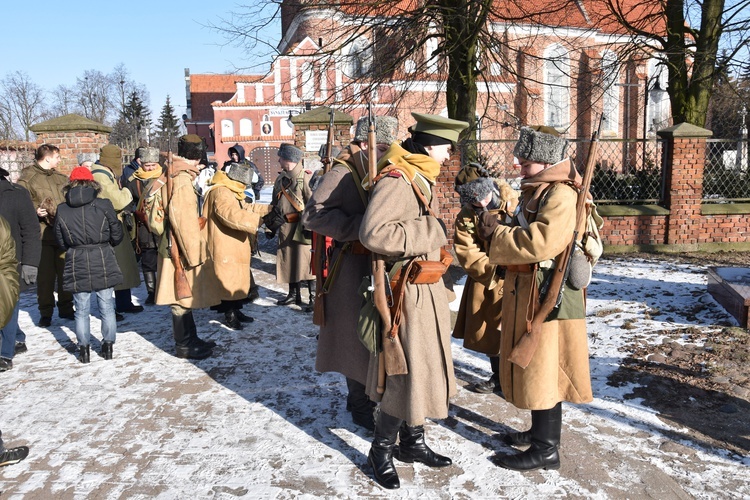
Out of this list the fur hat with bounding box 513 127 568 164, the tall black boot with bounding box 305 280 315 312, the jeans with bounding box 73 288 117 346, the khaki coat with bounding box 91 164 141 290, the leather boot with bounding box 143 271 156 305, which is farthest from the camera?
the leather boot with bounding box 143 271 156 305

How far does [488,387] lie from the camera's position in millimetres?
4488

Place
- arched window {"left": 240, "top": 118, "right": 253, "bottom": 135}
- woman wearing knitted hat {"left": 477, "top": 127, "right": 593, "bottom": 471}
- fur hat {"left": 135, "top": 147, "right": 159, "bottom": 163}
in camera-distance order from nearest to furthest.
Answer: woman wearing knitted hat {"left": 477, "top": 127, "right": 593, "bottom": 471} < fur hat {"left": 135, "top": 147, "right": 159, "bottom": 163} < arched window {"left": 240, "top": 118, "right": 253, "bottom": 135}

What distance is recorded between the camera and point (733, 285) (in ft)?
19.3

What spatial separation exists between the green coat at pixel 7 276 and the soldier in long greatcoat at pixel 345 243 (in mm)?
1745

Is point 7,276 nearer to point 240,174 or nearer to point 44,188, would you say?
point 240,174

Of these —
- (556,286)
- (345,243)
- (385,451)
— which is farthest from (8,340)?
(556,286)

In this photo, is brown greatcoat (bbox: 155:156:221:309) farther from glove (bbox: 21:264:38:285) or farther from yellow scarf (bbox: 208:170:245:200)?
glove (bbox: 21:264:38:285)

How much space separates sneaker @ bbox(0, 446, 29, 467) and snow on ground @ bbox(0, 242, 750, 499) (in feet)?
0.21

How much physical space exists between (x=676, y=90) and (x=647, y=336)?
318 inches

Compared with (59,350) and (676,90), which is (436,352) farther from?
(676,90)

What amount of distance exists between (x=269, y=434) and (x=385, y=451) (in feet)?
3.12

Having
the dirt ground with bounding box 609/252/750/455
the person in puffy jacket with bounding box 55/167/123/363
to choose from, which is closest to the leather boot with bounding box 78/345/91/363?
the person in puffy jacket with bounding box 55/167/123/363

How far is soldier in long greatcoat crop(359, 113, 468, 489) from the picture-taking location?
295 centimetres

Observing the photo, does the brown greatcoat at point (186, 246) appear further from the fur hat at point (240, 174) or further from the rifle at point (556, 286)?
the rifle at point (556, 286)
